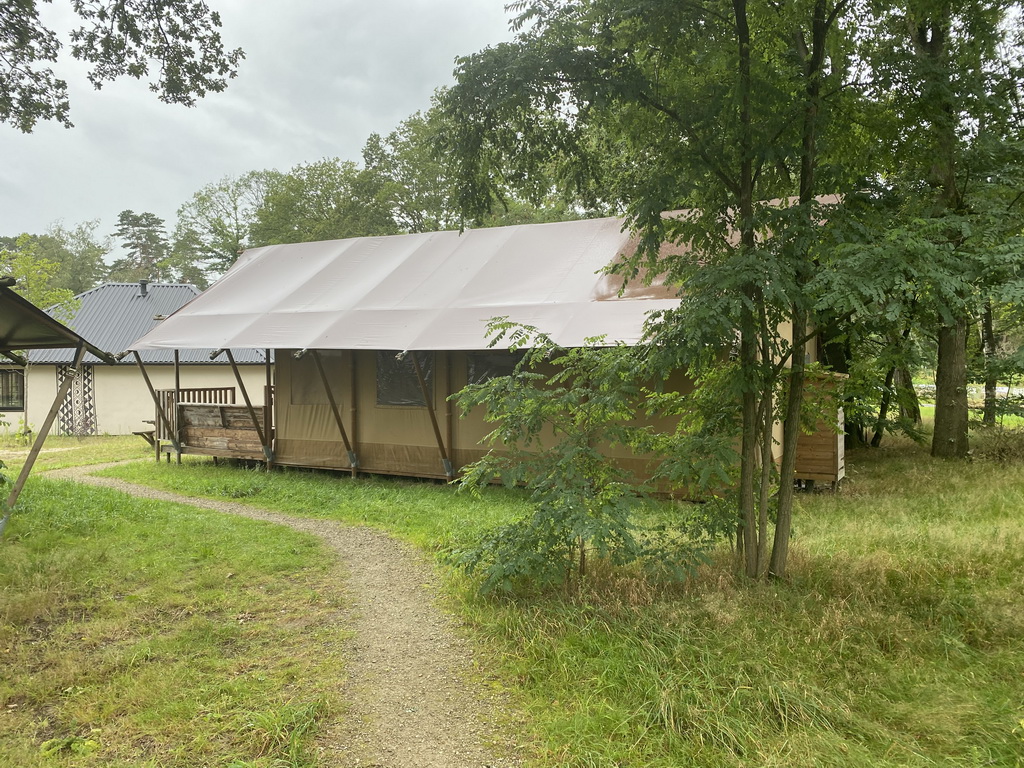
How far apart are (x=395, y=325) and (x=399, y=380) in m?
1.38

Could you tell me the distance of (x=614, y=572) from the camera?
16.6 ft

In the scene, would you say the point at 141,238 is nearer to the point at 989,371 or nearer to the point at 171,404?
the point at 171,404

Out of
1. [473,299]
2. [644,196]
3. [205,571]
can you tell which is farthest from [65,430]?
[644,196]

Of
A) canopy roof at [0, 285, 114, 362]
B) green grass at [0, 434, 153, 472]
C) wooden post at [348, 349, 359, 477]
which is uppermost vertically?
canopy roof at [0, 285, 114, 362]

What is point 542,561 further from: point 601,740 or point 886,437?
point 886,437

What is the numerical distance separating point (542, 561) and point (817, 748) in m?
2.16

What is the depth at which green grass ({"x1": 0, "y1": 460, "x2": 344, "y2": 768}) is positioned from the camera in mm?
3297

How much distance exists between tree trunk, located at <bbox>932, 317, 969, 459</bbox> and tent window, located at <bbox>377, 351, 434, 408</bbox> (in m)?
8.18

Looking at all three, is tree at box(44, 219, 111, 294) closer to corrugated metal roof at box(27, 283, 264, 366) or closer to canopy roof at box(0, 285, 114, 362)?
corrugated metal roof at box(27, 283, 264, 366)

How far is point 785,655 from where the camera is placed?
370 cm

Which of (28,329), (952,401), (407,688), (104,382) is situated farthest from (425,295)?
(104,382)

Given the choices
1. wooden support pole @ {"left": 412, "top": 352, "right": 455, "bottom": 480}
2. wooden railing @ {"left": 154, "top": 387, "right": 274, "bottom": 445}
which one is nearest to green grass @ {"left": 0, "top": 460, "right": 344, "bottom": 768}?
wooden support pole @ {"left": 412, "top": 352, "right": 455, "bottom": 480}

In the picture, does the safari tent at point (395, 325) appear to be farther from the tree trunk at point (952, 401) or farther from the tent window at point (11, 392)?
the tent window at point (11, 392)

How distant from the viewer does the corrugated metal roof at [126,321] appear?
21516 millimetres
